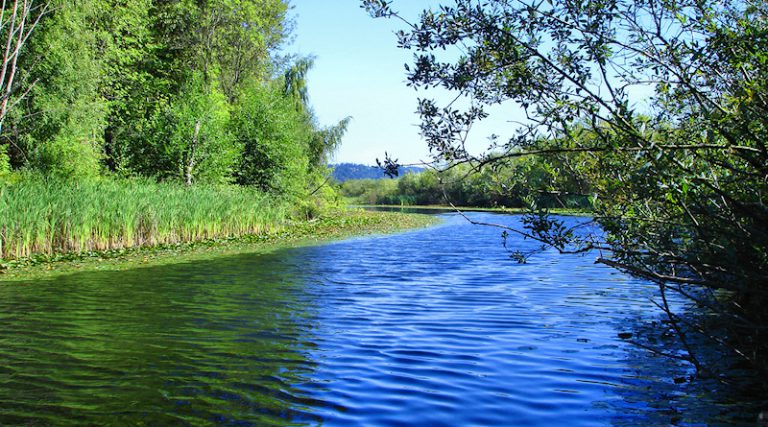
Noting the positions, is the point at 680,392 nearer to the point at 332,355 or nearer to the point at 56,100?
the point at 332,355

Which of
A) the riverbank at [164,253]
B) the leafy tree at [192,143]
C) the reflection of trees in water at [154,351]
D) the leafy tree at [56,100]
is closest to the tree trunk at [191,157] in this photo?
the leafy tree at [192,143]

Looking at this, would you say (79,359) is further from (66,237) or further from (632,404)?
(66,237)

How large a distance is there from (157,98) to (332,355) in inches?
1227

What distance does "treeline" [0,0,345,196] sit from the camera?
915 inches

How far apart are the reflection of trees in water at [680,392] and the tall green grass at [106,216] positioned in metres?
15.3

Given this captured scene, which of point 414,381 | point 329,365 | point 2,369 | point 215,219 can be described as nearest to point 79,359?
point 2,369

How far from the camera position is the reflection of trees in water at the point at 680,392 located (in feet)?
17.5

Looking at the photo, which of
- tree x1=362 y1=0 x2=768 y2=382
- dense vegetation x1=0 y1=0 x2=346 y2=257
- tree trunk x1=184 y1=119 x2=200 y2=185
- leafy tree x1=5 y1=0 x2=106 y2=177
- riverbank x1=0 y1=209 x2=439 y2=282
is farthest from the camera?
tree trunk x1=184 y1=119 x2=200 y2=185

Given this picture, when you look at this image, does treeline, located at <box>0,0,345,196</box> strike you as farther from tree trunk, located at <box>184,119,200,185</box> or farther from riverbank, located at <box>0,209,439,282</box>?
riverbank, located at <box>0,209,439,282</box>

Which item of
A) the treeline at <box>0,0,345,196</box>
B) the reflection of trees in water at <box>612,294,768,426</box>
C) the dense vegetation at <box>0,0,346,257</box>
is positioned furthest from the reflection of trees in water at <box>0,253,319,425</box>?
the treeline at <box>0,0,345,196</box>

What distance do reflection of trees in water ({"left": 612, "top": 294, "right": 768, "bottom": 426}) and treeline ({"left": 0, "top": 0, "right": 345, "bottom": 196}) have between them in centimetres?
2213

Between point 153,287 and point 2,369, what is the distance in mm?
6010

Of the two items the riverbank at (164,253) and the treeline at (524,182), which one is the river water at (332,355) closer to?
the riverbank at (164,253)

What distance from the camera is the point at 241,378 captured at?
6555 mm
